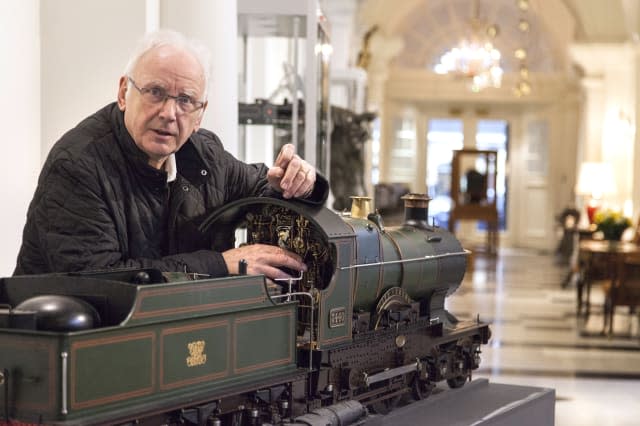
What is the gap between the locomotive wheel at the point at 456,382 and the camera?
557cm

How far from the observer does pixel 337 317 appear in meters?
4.34

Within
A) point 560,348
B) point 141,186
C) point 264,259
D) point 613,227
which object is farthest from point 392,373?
point 613,227

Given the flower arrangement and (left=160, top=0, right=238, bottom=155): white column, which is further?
the flower arrangement

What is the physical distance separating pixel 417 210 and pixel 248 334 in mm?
2013

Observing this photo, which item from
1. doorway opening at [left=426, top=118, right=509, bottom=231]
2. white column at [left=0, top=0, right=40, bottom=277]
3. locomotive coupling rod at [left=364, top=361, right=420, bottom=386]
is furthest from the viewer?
doorway opening at [left=426, top=118, right=509, bottom=231]

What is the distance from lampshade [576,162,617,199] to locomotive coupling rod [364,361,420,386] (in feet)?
60.5

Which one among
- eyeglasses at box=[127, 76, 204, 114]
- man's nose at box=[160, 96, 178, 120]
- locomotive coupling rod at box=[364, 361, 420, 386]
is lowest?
locomotive coupling rod at box=[364, 361, 420, 386]

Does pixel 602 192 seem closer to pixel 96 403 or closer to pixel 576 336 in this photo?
pixel 576 336

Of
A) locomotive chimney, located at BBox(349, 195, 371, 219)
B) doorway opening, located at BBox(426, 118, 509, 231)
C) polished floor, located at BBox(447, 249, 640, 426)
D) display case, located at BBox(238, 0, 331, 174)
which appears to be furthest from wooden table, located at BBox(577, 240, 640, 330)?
doorway opening, located at BBox(426, 118, 509, 231)

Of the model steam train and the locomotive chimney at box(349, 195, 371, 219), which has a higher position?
the locomotive chimney at box(349, 195, 371, 219)

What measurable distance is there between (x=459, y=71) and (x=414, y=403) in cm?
2109

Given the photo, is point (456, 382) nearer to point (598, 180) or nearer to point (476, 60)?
point (598, 180)

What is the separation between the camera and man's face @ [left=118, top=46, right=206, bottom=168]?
412 cm

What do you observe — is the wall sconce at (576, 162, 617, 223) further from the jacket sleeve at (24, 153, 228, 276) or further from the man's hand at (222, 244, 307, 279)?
the jacket sleeve at (24, 153, 228, 276)
